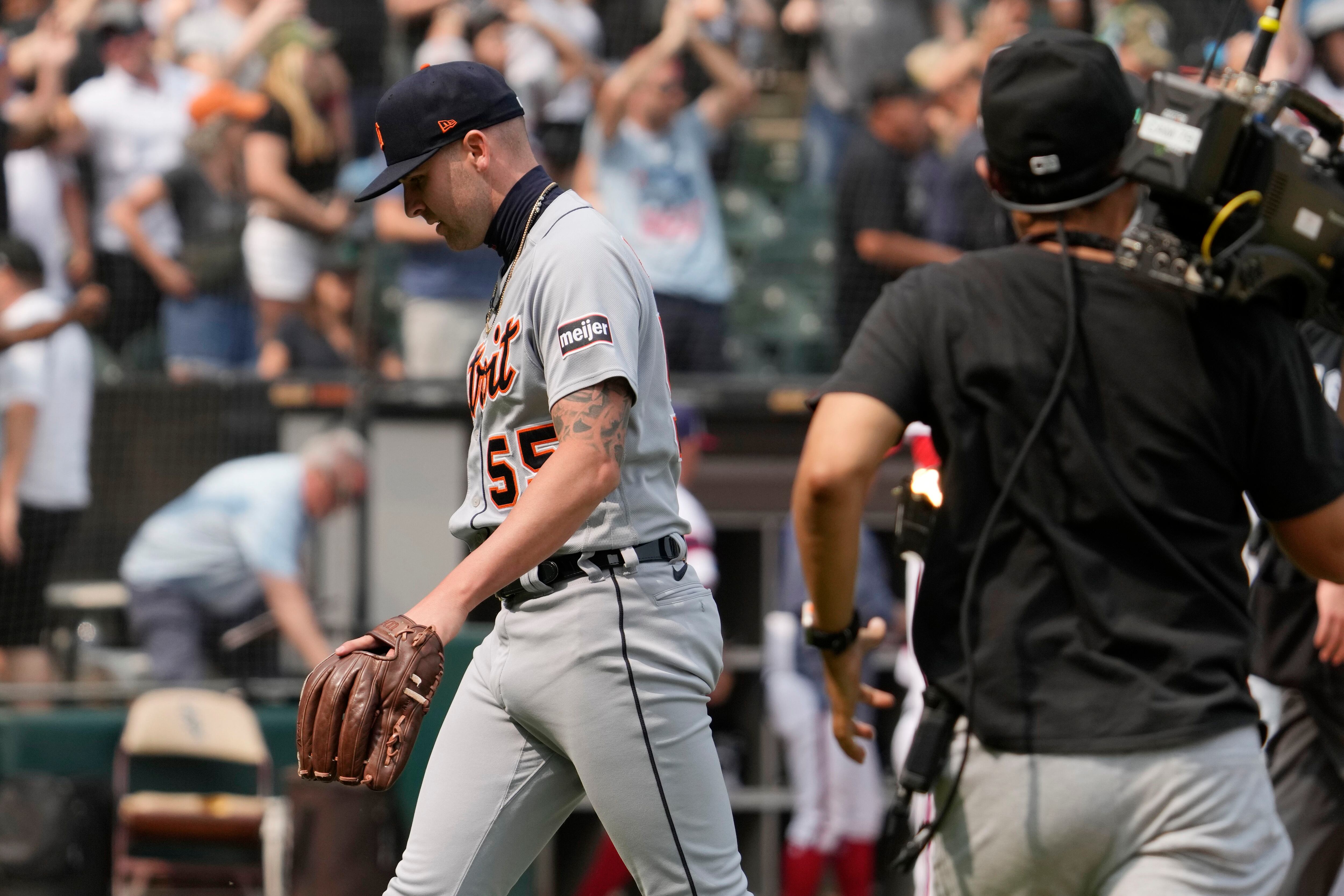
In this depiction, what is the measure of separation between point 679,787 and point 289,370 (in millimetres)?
5564

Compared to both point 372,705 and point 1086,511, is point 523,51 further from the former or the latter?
point 1086,511

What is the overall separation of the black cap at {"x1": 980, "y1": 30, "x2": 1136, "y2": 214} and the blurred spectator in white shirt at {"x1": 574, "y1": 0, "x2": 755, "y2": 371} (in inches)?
207

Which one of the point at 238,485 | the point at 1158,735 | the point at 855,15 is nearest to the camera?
the point at 1158,735

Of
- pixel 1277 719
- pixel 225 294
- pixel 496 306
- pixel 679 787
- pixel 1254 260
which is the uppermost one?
pixel 1254 260

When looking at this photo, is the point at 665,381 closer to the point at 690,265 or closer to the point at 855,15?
the point at 690,265

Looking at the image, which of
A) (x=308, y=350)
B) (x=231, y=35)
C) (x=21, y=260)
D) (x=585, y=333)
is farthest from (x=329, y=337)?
(x=585, y=333)

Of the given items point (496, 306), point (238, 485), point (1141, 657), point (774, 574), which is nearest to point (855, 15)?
point (774, 574)

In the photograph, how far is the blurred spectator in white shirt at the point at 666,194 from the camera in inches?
311

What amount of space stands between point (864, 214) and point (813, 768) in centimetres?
281

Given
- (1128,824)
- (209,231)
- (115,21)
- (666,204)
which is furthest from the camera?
(115,21)

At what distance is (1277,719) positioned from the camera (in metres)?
4.22

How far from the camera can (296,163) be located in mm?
8266

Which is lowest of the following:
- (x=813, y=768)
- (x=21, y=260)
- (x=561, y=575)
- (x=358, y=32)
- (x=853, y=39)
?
(x=813, y=768)

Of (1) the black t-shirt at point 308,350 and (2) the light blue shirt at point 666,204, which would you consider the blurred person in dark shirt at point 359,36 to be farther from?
(2) the light blue shirt at point 666,204
